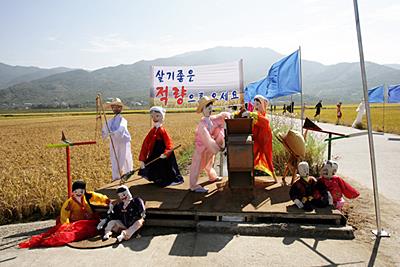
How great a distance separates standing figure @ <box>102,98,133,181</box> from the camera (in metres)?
6.78

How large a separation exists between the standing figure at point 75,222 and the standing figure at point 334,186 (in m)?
3.52

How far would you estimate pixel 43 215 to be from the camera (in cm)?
612

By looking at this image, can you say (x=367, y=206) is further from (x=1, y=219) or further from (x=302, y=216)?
(x=1, y=219)

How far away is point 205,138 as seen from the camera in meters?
5.69

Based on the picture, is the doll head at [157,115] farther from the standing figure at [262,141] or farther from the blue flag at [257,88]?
the blue flag at [257,88]

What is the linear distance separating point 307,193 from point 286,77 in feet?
12.2

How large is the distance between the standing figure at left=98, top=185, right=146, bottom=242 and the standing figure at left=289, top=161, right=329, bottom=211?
2.35m

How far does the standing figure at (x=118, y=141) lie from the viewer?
678 cm

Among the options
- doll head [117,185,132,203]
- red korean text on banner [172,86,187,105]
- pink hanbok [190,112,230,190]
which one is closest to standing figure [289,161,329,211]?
pink hanbok [190,112,230,190]

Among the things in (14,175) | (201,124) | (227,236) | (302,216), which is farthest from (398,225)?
(14,175)

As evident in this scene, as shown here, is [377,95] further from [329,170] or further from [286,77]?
[329,170]

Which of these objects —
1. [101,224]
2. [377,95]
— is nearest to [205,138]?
[101,224]

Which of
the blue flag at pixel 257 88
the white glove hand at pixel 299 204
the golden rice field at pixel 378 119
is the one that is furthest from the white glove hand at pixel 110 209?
the golden rice field at pixel 378 119

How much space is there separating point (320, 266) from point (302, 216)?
40.5 inches
